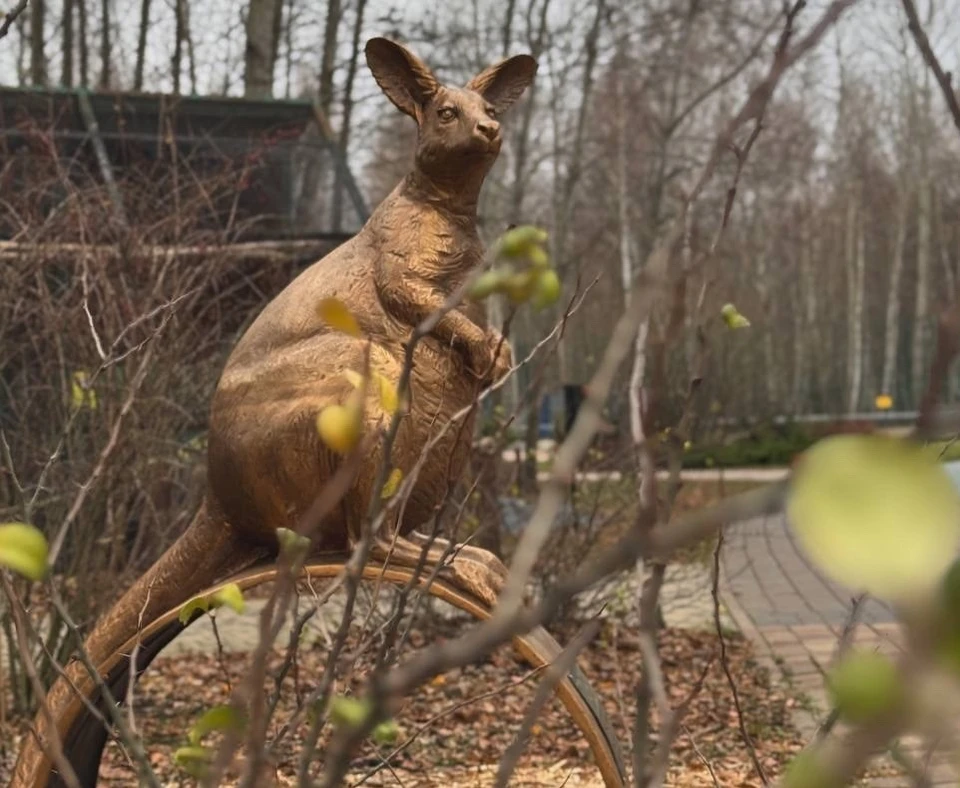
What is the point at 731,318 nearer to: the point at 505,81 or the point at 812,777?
the point at 812,777

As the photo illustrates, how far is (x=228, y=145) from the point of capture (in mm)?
8328

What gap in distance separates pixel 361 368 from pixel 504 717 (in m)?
3.19

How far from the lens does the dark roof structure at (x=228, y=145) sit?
780 centimetres

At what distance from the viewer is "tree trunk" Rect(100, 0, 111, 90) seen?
1104 cm

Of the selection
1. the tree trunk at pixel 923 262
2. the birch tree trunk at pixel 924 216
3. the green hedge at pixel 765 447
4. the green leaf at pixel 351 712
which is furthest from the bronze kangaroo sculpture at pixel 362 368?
the tree trunk at pixel 923 262

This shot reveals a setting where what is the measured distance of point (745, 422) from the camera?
1919 cm

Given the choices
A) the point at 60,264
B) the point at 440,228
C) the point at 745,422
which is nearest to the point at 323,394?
the point at 440,228

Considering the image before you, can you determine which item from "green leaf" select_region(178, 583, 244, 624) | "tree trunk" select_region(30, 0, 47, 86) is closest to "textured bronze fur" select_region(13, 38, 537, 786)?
"green leaf" select_region(178, 583, 244, 624)

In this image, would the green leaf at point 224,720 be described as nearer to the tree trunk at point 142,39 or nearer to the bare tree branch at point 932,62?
the bare tree branch at point 932,62

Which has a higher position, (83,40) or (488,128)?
(83,40)

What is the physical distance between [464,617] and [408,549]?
4.31 meters

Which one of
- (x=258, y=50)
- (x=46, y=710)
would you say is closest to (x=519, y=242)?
(x=46, y=710)

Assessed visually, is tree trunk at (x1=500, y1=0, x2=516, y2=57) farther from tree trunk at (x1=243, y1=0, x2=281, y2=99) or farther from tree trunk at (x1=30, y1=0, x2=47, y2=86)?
tree trunk at (x1=30, y1=0, x2=47, y2=86)

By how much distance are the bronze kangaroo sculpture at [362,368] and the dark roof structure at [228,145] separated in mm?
4696
